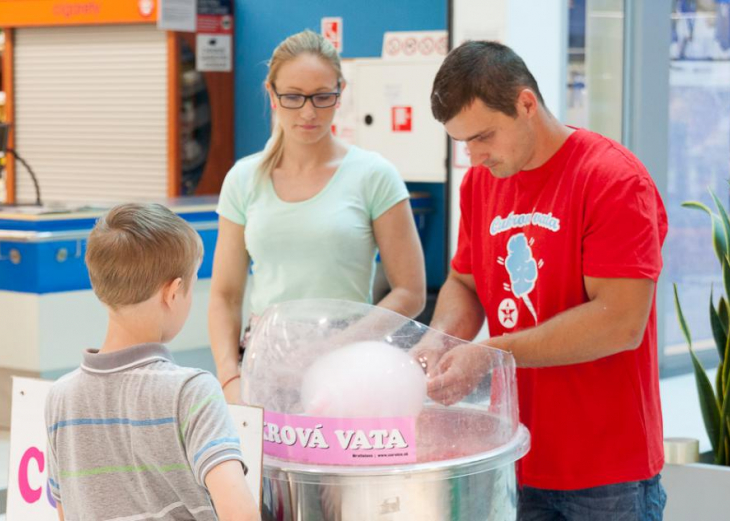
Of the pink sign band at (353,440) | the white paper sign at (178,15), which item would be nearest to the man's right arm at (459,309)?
the pink sign band at (353,440)

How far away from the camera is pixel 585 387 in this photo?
1.92m

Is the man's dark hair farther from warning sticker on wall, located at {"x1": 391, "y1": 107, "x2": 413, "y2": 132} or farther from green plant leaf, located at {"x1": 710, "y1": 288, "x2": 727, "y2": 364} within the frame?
warning sticker on wall, located at {"x1": 391, "y1": 107, "x2": 413, "y2": 132}

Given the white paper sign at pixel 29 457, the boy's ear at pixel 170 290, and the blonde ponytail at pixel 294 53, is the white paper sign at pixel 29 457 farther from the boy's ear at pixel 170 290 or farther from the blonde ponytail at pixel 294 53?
the blonde ponytail at pixel 294 53

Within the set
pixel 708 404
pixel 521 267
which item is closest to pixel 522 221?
pixel 521 267

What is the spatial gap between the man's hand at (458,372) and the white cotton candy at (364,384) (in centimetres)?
3

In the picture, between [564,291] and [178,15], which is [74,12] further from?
[564,291]

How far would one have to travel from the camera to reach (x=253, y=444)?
1.64 meters

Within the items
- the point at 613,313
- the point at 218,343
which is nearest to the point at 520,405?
the point at 613,313

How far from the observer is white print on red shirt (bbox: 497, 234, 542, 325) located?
1.94 metres

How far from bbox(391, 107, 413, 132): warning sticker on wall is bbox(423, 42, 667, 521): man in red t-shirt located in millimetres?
5017

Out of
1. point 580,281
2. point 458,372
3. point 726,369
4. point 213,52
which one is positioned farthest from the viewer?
point 213,52

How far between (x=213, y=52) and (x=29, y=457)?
20.7ft

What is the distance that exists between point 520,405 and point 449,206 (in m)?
4.51

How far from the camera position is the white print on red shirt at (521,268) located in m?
1.94
